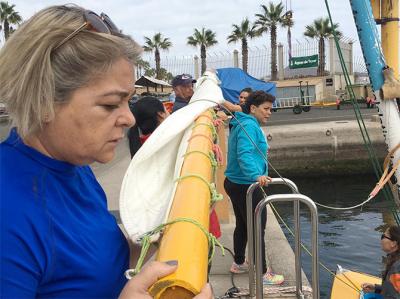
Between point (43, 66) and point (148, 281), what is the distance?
51cm

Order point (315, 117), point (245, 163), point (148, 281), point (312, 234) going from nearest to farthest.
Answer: point (148, 281) < point (312, 234) < point (245, 163) < point (315, 117)

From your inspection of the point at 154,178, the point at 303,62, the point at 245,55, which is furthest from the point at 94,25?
the point at 245,55

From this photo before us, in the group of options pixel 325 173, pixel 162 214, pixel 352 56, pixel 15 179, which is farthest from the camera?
pixel 352 56

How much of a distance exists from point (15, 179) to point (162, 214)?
1.99ft

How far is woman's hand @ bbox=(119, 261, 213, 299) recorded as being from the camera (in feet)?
2.70

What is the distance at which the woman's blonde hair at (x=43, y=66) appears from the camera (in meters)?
0.92

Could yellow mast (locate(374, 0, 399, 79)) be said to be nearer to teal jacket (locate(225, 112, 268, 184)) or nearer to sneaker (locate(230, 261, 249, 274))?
teal jacket (locate(225, 112, 268, 184))

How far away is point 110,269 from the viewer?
3.37 ft

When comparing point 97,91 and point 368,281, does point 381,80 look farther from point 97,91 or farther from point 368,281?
point 97,91

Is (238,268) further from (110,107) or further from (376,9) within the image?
(110,107)

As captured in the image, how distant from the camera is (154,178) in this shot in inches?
68.7

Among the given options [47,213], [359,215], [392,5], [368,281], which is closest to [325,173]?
[359,215]

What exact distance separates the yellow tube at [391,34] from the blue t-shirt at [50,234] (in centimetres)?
386

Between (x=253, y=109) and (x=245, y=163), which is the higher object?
(x=253, y=109)
